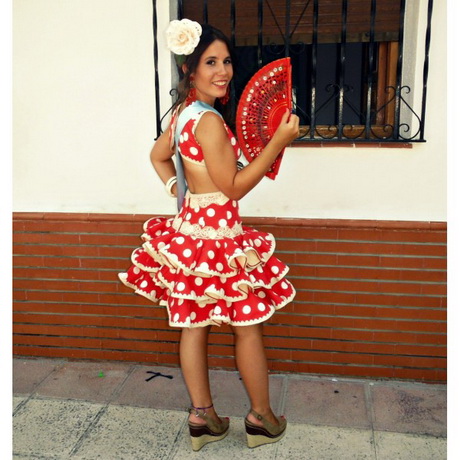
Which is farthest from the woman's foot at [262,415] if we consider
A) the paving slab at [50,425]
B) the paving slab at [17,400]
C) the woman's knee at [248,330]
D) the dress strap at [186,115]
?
the paving slab at [17,400]

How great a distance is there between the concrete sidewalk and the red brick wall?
13 centimetres

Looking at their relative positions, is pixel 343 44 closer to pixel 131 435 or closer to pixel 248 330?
pixel 248 330

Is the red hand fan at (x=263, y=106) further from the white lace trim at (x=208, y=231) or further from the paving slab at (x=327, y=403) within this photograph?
the paving slab at (x=327, y=403)

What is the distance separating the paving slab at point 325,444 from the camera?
2920 mm

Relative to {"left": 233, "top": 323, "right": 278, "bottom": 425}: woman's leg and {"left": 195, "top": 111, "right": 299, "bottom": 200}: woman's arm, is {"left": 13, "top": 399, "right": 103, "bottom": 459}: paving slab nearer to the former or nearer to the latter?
{"left": 233, "top": 323, "right": 278, "bottom": 425}: woman's leg

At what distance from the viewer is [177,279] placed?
280 centimetres

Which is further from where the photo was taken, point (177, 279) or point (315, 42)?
point (315, 42)

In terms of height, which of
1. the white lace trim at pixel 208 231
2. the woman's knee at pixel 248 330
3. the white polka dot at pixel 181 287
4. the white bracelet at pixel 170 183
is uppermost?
the white bracelet at pixel 170 183

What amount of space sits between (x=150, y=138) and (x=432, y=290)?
79.5 inches

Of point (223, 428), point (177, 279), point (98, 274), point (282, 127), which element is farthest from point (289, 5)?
point (223, 428)

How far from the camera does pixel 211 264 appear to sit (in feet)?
8.98

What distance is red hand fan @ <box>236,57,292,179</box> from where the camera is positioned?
8.66 ft

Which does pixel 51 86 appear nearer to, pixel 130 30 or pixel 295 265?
pixel 130 30

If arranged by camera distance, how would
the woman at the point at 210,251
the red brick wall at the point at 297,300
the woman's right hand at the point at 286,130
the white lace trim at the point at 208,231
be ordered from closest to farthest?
1. the woman's right hand at the point at 286,130
2. the woman at the point at 210,251
3. the white lace trim at the point at 208,231
4. the red brick wall at the point at 297,300
